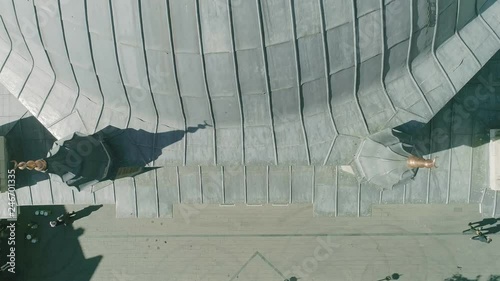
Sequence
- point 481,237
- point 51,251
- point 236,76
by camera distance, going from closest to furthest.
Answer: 1. point 236,76
2. point 481,237
3. point 51,251

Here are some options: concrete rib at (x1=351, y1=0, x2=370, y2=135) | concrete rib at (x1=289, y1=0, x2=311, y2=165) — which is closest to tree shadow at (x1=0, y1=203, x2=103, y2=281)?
concrete rib at (x1=289, y1=0, x2=311, y2=165)

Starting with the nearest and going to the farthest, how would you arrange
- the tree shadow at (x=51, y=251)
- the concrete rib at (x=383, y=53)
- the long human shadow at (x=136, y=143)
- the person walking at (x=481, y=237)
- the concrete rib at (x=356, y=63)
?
the concrete rib at (x=356, y=63), the concrete rib at (x=383, y=53), the long human shadow at (x=136, y=143), the person walking at (x=481, y=237), the tree shadow at (x=51, y=251)

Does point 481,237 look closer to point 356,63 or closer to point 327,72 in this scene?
point 356,63

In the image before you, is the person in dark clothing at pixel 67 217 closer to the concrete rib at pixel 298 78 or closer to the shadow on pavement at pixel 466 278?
the concrete rib at pixel 298 78

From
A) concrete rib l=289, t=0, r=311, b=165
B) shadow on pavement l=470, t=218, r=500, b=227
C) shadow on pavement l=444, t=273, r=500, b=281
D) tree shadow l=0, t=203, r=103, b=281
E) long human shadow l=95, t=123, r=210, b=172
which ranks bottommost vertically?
shadow on pavement l=444, t=273, r=500, b=281

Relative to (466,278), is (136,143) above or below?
above

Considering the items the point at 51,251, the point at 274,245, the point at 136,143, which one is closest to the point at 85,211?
the point at 51,251

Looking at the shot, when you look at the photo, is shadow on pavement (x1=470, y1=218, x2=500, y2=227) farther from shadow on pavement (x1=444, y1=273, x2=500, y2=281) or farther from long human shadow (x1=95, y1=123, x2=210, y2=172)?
long human shadow (x1=95, y1=123, x2=210, y2=172)

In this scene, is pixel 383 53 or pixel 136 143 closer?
pixel 383 53

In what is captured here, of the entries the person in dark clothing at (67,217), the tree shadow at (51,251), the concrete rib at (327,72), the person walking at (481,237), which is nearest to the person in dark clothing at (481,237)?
the person walking at (481,237)

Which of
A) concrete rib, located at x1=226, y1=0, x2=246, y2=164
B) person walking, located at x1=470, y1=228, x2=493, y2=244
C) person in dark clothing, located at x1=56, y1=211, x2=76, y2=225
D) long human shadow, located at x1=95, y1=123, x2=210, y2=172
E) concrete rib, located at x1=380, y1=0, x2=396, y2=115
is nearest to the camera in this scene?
concrete rib, located at x1=226, y1=0, x2=246, y2=164
